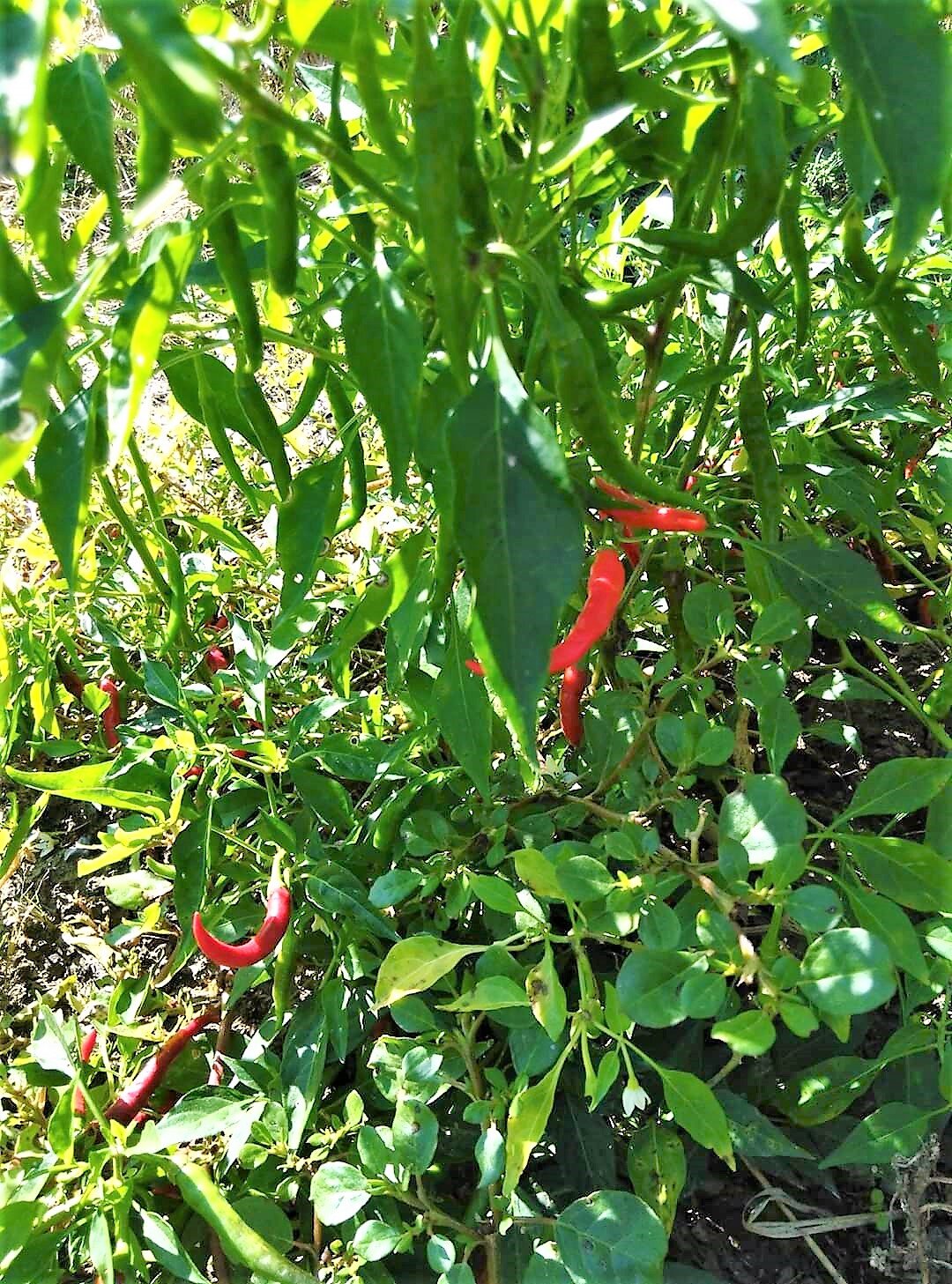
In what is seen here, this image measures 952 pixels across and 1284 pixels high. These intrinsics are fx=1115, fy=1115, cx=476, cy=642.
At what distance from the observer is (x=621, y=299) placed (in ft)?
2.30

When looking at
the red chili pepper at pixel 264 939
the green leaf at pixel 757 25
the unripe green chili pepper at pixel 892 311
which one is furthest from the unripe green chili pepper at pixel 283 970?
the green leaf at pixel 757 25

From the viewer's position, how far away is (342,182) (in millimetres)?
685

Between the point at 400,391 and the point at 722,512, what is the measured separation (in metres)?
0.64

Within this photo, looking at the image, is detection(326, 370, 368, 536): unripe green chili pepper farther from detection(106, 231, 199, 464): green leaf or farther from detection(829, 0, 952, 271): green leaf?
detection(829, 0, 952, 271): green leaf

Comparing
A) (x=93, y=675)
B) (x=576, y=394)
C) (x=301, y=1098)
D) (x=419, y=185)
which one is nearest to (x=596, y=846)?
(x=301, y=1098)

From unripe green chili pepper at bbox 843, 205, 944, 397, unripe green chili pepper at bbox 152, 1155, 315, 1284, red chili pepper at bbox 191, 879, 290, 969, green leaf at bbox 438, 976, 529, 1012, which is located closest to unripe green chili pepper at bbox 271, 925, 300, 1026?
red chili pepper at bbox 191, 879, 290, 969

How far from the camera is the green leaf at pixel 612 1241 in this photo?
0.75 m

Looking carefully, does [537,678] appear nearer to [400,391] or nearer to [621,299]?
[400,391]

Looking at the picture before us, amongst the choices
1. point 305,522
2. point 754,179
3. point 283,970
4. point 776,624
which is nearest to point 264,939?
point 283,970

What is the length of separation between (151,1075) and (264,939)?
0.22 m

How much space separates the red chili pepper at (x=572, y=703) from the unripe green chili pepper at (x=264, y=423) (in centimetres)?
33

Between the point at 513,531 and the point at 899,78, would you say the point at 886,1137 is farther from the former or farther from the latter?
the point at 899,78

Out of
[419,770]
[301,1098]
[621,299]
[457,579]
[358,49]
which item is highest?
[358,49]

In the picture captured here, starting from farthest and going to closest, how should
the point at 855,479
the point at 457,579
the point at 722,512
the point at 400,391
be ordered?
the point at 722,512 → the point at 855,479 → the point at 457,579 → the point at 400,391
